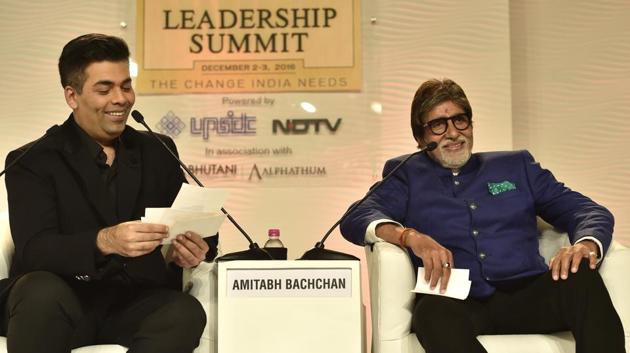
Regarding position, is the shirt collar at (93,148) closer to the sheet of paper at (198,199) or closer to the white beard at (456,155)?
the sheet of paper at (198,199)

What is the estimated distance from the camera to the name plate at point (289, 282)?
2.39 m

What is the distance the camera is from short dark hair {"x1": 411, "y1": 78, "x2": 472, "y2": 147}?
286 cm

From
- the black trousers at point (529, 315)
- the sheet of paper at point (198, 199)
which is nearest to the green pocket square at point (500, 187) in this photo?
the black trousers at point (529, 315)

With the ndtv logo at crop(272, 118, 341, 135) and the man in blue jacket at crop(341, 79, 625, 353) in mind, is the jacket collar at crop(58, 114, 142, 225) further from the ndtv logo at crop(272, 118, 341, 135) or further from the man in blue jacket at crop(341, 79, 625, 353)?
the ndtv logo at crop(272, 118, 341, 135)

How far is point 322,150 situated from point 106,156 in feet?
4.77

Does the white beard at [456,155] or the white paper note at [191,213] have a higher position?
the white beard at [456,155]

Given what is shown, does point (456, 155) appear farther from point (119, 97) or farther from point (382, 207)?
point (119, 97)

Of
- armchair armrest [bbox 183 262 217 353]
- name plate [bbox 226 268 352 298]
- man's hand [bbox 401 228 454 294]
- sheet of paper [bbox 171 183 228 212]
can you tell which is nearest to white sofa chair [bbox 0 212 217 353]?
armchair armrest [bbox 183 262 217 353]

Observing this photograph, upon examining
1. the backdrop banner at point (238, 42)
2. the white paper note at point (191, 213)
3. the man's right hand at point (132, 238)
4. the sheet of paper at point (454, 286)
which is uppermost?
the backdrop banner at point (238, 42)

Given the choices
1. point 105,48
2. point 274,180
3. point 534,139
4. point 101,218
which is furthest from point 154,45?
point 534,139

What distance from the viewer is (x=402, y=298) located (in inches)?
99.0

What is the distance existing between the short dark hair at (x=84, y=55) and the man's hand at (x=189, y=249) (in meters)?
0.59

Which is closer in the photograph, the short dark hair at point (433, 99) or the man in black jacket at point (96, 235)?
the man in black jacket at point (96, 235)

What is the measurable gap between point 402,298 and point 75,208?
1.02 meters
